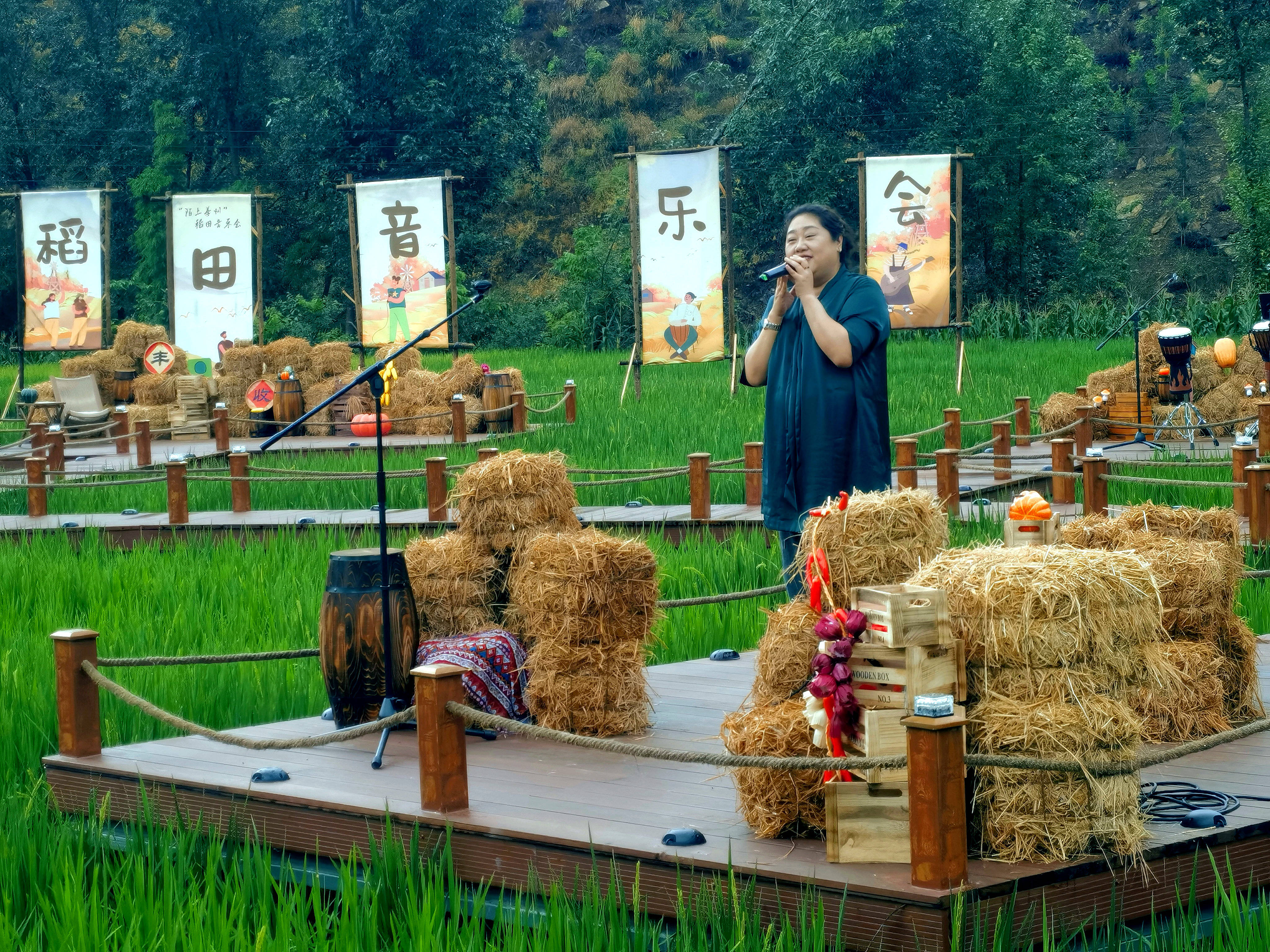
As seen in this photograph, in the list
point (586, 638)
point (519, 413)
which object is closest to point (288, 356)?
point (519, 413)

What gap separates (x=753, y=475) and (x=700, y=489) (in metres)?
0.68

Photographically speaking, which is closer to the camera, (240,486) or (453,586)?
(453,586)

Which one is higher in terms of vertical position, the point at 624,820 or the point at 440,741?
the point at 440,741

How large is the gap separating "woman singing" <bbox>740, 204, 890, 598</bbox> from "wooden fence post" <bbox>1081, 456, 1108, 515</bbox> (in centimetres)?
456

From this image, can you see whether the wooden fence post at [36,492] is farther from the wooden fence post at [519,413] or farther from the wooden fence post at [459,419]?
the wooden fence post at [519,413]

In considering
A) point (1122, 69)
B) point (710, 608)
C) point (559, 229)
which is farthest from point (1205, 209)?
point (710, 608)

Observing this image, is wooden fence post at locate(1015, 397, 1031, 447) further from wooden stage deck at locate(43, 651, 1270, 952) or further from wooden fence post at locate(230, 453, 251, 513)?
wooden stage deck at locate(43, 651, 1270, 952)

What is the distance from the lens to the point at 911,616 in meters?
3.62

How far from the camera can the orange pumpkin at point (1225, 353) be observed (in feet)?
49.6

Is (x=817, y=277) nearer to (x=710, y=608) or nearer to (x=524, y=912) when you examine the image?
(x=524, y=912)

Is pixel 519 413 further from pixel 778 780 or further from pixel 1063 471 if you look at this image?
pixel 778 780

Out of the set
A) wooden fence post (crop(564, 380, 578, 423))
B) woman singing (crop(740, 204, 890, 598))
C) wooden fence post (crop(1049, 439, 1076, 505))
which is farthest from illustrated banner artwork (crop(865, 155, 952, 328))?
woman singing (crop(740, 204, 890, 598))

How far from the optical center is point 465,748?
4465 mm

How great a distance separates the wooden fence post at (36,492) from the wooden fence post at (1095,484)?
8.36 meters
